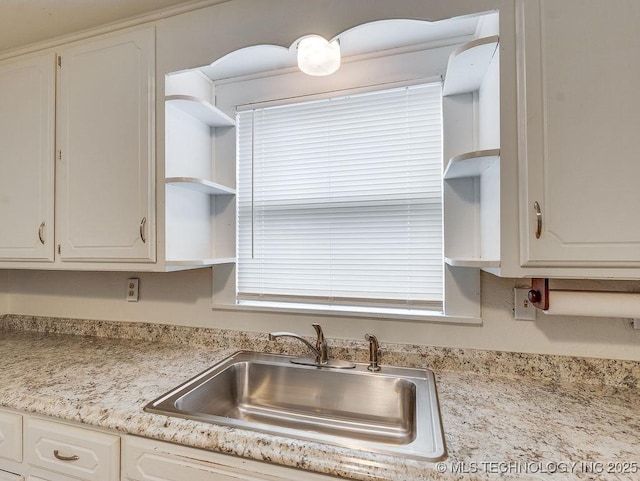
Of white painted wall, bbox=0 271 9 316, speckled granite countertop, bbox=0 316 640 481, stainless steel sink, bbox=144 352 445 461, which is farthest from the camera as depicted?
white painted wall, bbox=0 271 9 316

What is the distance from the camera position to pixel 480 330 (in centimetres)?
125

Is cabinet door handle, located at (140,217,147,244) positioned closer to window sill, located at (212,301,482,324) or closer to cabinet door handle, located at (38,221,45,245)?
window sill, located at (212,301,482,324)

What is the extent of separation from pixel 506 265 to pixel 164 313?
1.54 metres

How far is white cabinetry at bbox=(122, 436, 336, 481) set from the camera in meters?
0.79

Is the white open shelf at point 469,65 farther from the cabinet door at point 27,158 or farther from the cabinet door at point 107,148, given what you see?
the cabinet door at point 27,158

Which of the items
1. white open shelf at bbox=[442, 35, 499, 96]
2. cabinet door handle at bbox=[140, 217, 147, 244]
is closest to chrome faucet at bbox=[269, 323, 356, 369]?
cabinet door handle at bbox=[140, 217, 147, 244]

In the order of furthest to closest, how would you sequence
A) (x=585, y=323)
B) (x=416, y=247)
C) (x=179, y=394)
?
A: (x=416, y=247) → (x=585, y=323) → (x=179, y=394)

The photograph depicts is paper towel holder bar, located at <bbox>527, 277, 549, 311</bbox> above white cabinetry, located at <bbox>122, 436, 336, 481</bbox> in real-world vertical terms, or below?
above

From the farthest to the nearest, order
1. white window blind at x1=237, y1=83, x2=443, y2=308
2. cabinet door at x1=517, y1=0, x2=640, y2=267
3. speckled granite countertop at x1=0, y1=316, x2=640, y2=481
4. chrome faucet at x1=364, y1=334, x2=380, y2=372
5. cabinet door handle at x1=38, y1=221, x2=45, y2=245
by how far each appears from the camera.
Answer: cabinet door handle at x1=38, y1=221, x2=45, y2=245 < white window blind at x1=237, y1=83, x2=443, y2=308 < chrome faucet at x1=364, y1=334, x2=380, y2=372 < cabinet door at x1=517, y1=0, x2=640, y2=267 < speckled granite countertop at x1=0, y1=316, x2=640, y2=481

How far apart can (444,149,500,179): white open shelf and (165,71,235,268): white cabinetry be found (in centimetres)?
96

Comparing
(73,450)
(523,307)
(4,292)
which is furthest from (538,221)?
(4,292)

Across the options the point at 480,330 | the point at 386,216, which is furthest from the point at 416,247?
the point at 480,330

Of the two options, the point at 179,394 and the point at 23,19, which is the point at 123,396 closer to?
the point at 179,394

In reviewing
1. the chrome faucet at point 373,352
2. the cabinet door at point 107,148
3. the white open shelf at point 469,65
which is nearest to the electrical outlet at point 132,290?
the cabinet door at point 107,148
